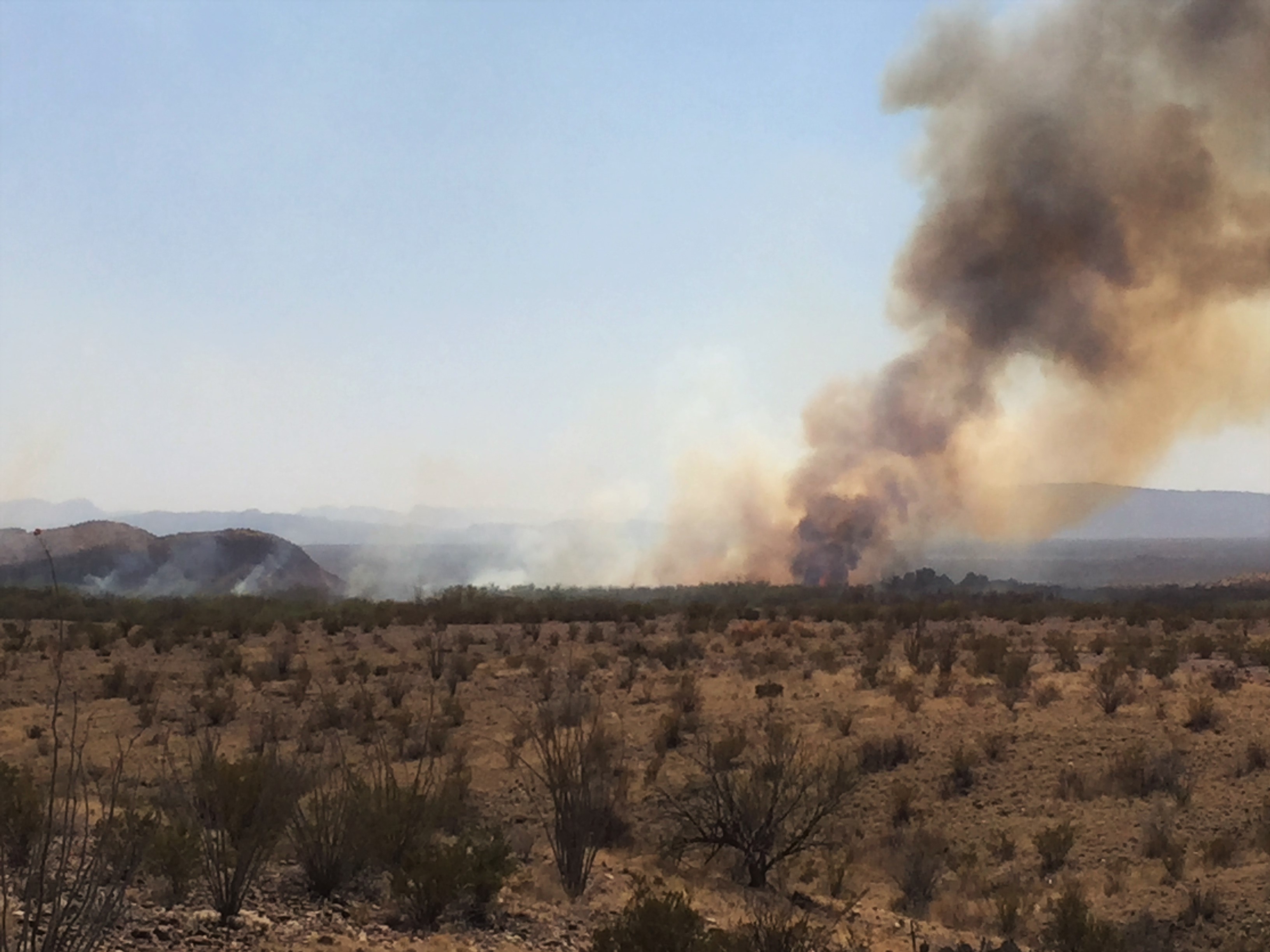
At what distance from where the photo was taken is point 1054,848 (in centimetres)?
1229

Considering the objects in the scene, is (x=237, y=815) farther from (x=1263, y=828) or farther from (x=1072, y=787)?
(x=1263, y=828)

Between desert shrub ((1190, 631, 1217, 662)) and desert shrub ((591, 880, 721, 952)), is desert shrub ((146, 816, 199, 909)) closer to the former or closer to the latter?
desert shrub ((591, 880, 721, 952))

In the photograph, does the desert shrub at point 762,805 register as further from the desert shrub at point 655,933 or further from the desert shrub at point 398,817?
the desert shrub at point 655,933

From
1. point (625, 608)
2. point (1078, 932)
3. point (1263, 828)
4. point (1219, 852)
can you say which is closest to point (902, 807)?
point (1219, 852)

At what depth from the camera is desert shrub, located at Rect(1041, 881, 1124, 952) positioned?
856cm

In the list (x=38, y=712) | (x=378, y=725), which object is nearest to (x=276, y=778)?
(x=378, y=725)

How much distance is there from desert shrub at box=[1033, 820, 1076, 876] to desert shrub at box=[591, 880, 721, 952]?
6.67 metres

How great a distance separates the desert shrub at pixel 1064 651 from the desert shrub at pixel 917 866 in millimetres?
9944

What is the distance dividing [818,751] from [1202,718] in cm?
606

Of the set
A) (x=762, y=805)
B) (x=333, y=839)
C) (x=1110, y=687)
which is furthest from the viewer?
(x=1110, y=687)

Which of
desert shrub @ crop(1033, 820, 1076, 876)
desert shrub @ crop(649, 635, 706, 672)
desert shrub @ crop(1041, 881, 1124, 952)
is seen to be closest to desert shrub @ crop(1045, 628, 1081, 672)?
desert shrub @ crop(649, 635, 706, 672)

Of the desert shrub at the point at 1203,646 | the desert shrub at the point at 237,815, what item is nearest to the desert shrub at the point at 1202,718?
the desert shrub at the point at 1203,646

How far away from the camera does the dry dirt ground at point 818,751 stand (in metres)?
9.63

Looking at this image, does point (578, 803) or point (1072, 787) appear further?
point (1072, 787)
